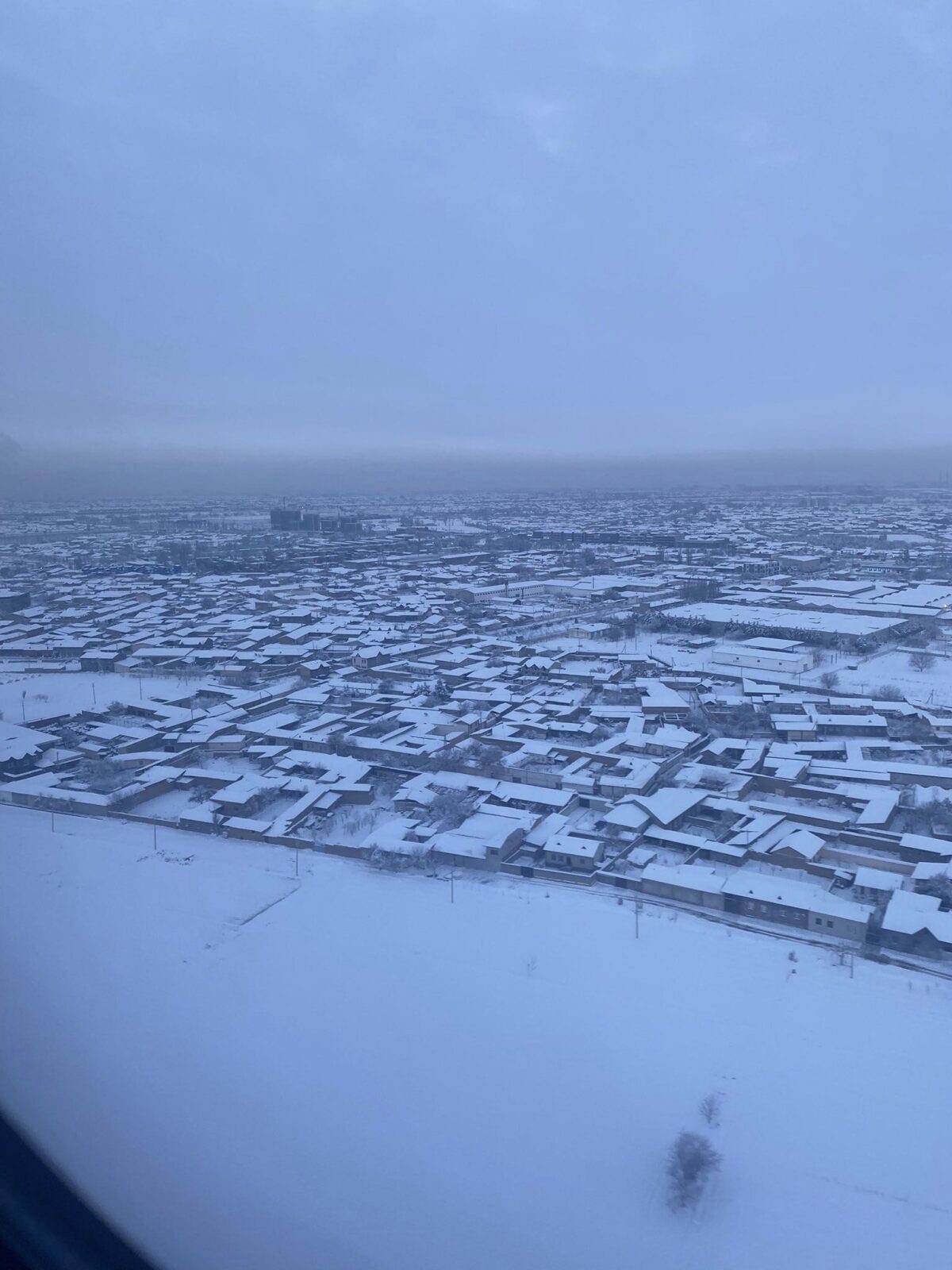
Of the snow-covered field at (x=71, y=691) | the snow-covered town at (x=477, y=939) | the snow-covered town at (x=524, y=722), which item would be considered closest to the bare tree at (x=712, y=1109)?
the snow-covered town at (x=477, y=939)

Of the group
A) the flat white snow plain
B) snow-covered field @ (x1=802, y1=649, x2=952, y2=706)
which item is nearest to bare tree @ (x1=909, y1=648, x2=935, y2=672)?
snow-covered field @ (x1=802, y1=649, x2=952, y2=706)

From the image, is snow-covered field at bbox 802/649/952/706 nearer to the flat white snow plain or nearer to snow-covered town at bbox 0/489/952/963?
snow-covered town at bbox 0/489/952/963

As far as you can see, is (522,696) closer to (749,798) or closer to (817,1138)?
(749,798)

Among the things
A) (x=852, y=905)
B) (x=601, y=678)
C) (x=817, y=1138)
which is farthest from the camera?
(x=601, y=678)

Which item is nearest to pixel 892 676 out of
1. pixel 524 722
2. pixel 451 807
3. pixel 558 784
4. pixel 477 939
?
pixel 524 722

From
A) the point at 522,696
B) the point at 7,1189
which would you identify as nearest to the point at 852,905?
the point at 7,1189

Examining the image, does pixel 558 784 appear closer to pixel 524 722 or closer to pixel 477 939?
pixel 524 722
